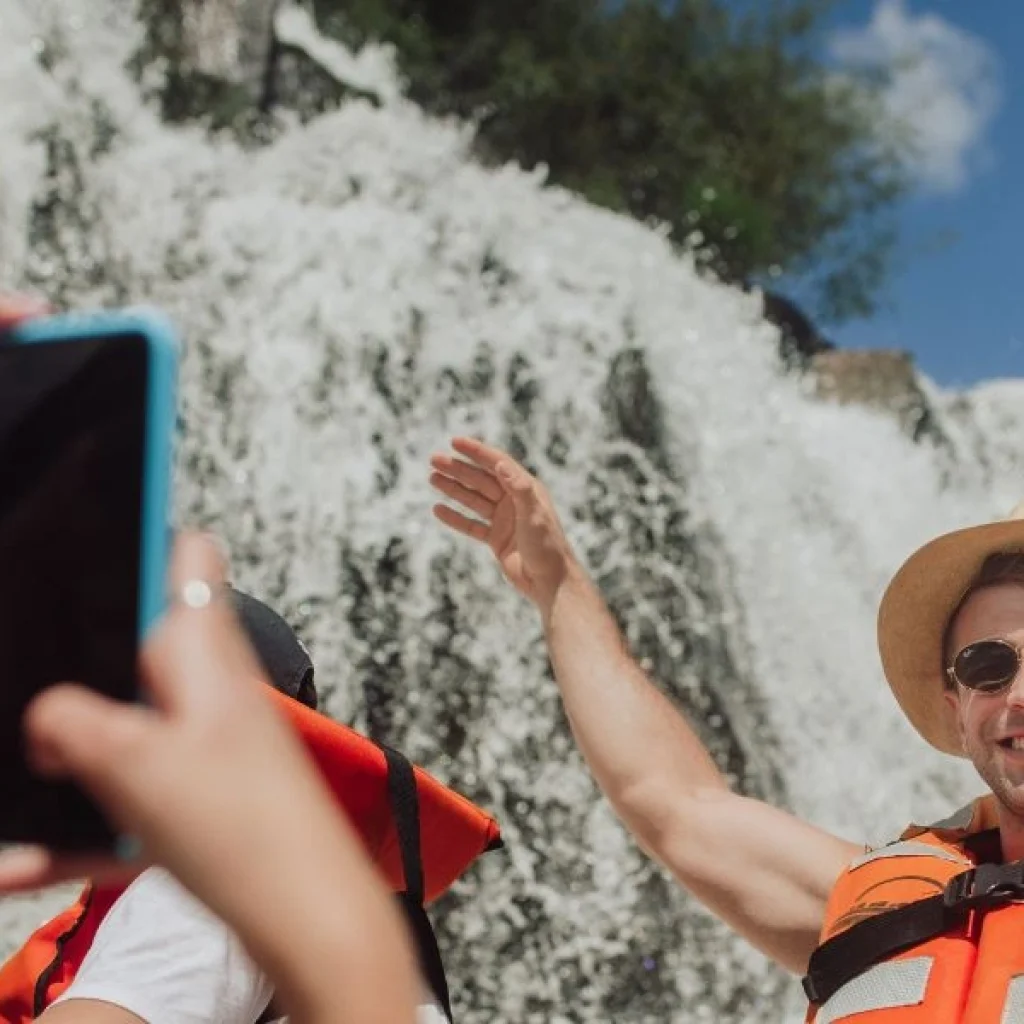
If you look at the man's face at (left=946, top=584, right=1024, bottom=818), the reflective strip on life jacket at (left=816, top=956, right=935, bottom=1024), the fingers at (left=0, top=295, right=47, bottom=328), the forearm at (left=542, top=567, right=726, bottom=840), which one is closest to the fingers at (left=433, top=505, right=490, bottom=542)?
the forearm at (left=542, top=567, right=726, bottom=840)

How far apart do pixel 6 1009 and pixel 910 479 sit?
7938 mm

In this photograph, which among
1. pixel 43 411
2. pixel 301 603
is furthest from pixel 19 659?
pixel 301 603

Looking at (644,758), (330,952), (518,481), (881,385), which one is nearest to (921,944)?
(644,758)

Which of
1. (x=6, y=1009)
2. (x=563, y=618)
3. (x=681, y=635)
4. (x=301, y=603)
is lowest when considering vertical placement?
(x=6, y=1009)

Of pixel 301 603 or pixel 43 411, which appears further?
pixel 301 603

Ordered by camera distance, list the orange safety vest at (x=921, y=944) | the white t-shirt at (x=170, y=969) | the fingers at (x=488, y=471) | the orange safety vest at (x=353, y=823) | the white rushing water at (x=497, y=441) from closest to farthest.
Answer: the white t-shirt at (x=170, y=969) < the orange safety vest at (x=353, y=823) < the orange safety vest at (x=921, y=944) < the fingers at (x=488, y=471) < the white rushing water at (x=497, y=441)

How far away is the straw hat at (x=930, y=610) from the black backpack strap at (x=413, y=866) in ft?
2.85

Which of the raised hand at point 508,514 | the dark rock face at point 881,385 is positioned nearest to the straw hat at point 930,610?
the raised hand at point 508,514

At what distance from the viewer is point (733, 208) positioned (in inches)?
568

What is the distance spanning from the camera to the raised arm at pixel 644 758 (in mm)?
2002

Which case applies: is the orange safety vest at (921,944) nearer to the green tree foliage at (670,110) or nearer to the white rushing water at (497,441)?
the white rushing water at (497,441)

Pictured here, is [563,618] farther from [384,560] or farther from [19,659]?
[384,560]

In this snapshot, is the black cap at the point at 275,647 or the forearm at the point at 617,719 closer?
the black cap at the point at 275,647

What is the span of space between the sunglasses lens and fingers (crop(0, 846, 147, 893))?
4.97ft
